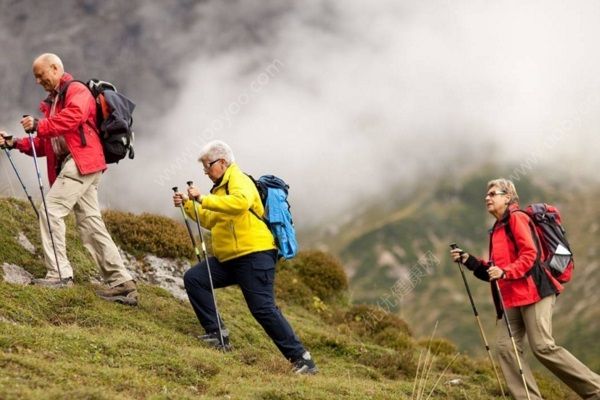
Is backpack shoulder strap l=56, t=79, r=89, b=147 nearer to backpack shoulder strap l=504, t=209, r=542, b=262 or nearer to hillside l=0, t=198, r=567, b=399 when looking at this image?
hillside l=0, t=198, r=567, b=399

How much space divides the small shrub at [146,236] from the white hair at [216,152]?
586 cm

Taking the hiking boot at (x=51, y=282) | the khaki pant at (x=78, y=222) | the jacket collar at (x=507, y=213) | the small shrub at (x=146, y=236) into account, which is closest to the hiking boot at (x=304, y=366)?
the khaki pant at (x=78, y=222)

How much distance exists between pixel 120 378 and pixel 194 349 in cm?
221

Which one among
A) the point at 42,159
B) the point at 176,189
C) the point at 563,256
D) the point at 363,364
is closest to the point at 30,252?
the point at 42,159

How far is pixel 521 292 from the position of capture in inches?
382

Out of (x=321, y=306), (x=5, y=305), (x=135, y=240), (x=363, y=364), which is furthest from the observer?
(x=321, y=306)

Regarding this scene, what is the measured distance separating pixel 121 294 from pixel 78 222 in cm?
144

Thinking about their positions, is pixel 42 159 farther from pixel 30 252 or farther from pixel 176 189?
pixel 176 189

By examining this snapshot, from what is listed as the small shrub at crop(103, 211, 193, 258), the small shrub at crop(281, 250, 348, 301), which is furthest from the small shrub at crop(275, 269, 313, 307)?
the small shrub at crop(103, 211, 193, 258)

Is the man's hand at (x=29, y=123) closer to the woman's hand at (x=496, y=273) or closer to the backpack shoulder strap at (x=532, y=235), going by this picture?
the woman's hand at (x=496, y=273)

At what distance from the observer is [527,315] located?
31.9 ft

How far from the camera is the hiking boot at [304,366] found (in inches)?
382

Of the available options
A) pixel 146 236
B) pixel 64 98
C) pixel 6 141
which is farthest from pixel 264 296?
pixel 146 236

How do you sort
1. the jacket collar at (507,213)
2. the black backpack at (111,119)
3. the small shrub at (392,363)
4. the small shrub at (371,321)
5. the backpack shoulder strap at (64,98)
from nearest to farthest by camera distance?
the jacket collar at (507,213), the backpack shoulder strap at (64,98), the black backpack at (111,119), the small shrub at (392,363), the small shrub at (371,321)
